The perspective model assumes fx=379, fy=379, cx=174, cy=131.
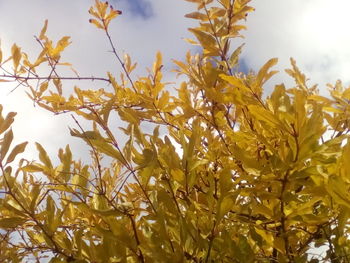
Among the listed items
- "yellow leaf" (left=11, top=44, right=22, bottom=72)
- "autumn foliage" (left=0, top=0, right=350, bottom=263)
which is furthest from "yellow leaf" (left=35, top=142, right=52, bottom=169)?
"yellow leaf" (left=11, top=44, right=22, bottom=72)

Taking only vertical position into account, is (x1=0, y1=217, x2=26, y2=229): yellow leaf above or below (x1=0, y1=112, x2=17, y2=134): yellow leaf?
below

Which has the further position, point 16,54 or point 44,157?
point 16,54

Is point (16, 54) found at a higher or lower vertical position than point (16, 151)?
higher

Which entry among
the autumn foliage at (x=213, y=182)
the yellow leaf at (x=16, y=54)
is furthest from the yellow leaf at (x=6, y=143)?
the yellow leaf at (x=16, y=54)

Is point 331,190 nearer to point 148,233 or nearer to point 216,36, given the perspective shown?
point 148,233

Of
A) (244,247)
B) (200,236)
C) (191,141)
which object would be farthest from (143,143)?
(244,247)

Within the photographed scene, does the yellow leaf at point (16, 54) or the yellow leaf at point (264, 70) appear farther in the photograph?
the yellow leaf at point (16, 54)

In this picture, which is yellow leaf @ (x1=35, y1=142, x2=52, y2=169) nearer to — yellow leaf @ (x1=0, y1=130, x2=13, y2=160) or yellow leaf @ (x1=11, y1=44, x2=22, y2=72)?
yellow leaf @ (x1=0, y1=130, x2=13, y2=160)

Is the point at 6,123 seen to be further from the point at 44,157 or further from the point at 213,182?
the point at 213,182

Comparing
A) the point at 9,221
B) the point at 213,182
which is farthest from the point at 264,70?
the point at 9,221

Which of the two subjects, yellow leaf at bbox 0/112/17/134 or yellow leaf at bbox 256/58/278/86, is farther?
yellow leaf at bbox 256/58/278/86

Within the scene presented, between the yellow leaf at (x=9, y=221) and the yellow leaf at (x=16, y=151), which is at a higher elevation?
the yellow leaf at (x=16, y=151)

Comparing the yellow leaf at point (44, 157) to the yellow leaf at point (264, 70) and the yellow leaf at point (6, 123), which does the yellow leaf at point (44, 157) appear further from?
the yellow leaf at point (264, 70)

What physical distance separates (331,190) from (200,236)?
0.37 meters
